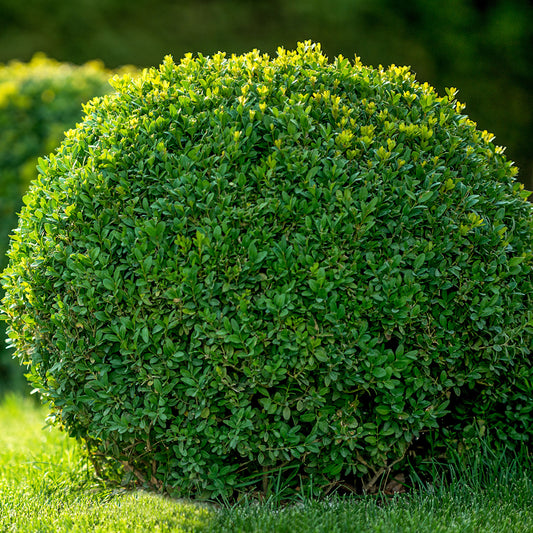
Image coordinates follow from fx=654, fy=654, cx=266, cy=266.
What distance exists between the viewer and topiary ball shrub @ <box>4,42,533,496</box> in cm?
319

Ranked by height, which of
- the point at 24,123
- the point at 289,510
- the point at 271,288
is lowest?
the point at 289,510

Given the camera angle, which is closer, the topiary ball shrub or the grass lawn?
the grass lawn

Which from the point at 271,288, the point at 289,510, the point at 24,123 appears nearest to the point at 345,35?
the point at 24,123

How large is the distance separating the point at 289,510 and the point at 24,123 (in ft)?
19.2

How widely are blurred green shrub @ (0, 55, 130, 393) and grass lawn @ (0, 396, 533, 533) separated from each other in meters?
3.91

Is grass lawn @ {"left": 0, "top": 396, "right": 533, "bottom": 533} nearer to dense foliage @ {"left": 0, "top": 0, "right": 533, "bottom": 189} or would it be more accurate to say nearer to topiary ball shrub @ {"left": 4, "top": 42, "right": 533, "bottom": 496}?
topiary ball shrub @ {"left": 4, "top": 42, "right": 533, "bottom": 496}

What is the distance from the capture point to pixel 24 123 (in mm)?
7441

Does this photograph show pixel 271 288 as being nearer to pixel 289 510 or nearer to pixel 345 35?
pixel 289 510

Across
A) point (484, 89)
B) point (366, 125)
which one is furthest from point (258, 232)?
point (484, 89)

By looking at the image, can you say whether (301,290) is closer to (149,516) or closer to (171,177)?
(171,177)

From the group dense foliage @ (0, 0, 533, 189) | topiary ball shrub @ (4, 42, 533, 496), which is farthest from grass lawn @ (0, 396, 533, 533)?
dense foliage @ (0, 0, 533, 189)

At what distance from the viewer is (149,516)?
311 centimetres

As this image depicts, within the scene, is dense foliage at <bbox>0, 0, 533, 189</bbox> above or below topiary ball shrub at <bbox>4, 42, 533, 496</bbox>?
above

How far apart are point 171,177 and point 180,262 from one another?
46cm
